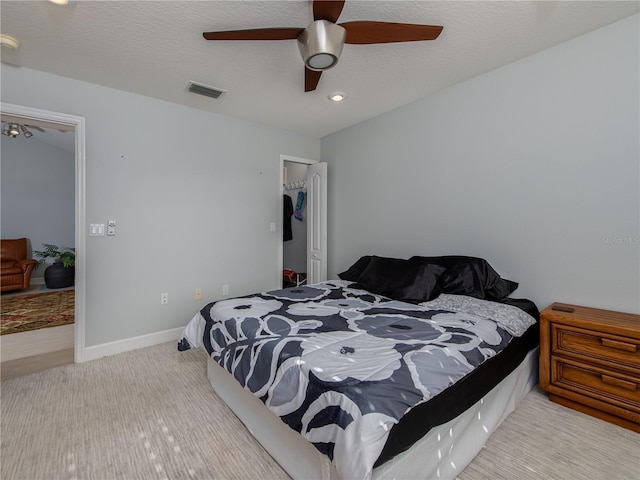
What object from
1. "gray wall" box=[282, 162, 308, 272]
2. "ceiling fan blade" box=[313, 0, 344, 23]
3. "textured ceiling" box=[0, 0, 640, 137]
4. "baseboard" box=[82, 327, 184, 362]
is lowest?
"baseboard" box=[82, 327, 184, 362]

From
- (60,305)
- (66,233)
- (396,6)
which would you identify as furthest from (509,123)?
(66,233)

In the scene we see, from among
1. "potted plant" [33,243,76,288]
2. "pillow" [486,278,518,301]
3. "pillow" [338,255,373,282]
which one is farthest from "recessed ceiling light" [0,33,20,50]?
"potted plant" [33,243,76,288]

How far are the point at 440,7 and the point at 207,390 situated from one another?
2994mm

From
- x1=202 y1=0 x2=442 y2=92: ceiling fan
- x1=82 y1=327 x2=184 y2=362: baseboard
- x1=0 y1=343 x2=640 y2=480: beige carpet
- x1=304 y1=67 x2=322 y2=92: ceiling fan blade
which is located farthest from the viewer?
x1=82 y1=327 x2=184 y2=362: baseboard

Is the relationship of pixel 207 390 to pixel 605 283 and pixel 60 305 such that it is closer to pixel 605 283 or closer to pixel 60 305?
pixel 605 283

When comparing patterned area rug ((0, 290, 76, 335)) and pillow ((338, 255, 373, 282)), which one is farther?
patterned area rug ((0, 290, 76, 335))

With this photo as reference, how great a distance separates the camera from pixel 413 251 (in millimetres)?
3180

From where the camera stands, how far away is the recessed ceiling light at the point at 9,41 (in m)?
2.03

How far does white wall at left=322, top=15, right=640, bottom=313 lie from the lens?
6.41 ft

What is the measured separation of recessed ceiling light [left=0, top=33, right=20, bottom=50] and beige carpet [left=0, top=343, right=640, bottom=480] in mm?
2496

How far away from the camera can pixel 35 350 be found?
2.88m

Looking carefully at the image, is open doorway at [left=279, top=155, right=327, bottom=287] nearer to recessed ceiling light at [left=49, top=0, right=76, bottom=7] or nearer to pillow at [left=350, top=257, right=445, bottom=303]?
pillow at [left=350, top=257, right=445, bottom=303]

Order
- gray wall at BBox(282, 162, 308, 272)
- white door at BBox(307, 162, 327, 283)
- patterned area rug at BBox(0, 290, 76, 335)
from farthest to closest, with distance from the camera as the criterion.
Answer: gray wall at BBox(282, 162, 308, 272)
white door at BBox(307, 162, 327, 283)
patterned area rug at BBox(0, 290, 76, 335)

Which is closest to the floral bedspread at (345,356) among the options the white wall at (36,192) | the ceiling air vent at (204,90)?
the ceiling air vent at (204,90)
